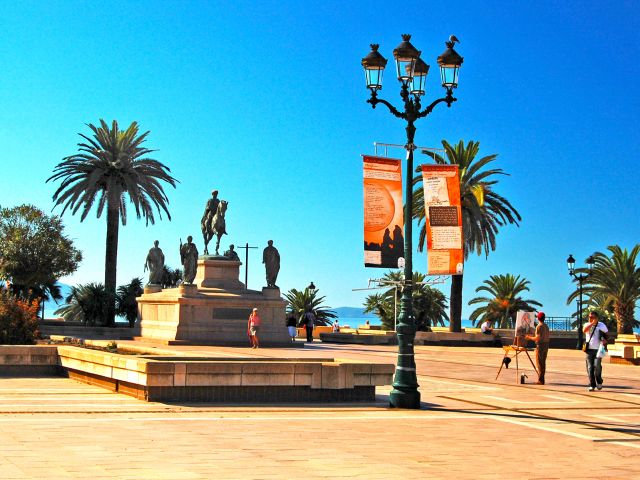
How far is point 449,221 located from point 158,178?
129ft

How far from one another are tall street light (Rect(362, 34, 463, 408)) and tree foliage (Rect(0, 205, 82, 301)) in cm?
3880

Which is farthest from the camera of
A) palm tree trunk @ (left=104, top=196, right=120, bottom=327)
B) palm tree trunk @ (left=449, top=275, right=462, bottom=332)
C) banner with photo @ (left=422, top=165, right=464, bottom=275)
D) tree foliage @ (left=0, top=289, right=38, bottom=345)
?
palm tree trunk @ (left=104, top=196, right=120, bottom=327)

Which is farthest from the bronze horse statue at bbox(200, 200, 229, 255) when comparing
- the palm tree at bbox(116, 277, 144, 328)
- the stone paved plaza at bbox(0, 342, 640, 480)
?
the stone paved plaza at bbox(0, 342, 640, 480)

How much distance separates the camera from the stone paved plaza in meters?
8.61

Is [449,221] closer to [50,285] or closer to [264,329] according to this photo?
[264,329]

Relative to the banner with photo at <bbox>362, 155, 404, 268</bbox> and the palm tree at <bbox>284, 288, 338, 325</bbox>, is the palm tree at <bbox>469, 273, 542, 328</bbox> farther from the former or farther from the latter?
the banner with photo at <bbox>362, 155, 404, 268</bbox>

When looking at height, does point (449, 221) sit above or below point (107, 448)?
above

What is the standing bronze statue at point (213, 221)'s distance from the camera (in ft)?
128

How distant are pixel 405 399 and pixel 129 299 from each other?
36.4 meters

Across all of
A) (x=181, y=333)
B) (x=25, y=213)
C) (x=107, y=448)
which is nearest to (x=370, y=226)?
(x=107, y=448)

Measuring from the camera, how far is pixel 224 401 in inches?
560

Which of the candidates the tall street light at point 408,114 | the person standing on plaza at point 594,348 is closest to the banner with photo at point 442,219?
the tall street light at point 408,114

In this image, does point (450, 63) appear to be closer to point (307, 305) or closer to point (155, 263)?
point (155, 263)

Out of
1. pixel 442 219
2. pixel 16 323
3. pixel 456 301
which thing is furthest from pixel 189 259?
pixel 442 219
